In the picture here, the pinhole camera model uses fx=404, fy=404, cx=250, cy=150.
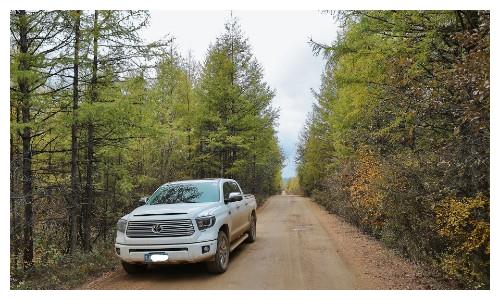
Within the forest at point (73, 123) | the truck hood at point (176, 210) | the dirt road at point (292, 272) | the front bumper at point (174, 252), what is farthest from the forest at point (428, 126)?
the forest at point (73, 123)

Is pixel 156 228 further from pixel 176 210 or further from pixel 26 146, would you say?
pixel 26 146

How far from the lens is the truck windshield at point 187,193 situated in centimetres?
948

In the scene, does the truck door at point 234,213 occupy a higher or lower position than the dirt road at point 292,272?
higher

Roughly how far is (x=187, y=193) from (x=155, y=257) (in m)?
2.22

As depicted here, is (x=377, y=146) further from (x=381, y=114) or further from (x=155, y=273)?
(x=155, y=273)

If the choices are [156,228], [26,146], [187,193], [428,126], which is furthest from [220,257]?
[428,126]

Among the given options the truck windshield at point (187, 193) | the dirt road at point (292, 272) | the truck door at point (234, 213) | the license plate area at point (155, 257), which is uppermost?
the truck windshield at point (187, 193)

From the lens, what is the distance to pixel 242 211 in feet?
36.2

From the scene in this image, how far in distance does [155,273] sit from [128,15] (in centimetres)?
656

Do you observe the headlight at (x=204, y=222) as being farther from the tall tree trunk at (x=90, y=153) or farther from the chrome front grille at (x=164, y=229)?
the tall tree trunk at (x=90, y=153)

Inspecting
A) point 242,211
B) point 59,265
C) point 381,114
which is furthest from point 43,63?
point 381,114

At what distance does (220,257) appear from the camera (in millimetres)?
8359

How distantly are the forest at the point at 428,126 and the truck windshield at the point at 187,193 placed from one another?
13.3 feet

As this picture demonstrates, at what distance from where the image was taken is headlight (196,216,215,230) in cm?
804
